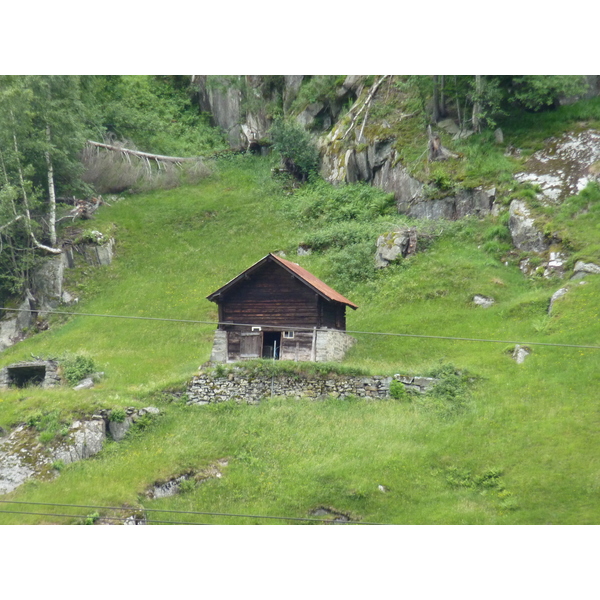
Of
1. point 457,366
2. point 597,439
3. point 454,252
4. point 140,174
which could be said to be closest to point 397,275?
point 454,252

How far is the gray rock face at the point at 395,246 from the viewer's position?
50812 millimetres

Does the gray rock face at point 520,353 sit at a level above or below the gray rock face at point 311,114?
below

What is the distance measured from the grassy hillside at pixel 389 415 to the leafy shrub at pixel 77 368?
4.28 feet

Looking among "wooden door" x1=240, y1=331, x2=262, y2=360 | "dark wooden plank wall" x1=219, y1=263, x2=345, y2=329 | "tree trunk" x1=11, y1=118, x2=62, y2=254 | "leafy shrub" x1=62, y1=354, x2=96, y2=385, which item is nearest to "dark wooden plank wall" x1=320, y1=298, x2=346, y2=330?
"dark wooden plank wall" x1=219, y1=263, x2=345, y2=329

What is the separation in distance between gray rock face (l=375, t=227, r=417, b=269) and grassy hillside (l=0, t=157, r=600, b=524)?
1.05m

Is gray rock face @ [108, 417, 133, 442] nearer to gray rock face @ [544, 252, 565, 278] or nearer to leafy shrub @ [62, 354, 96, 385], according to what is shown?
leafy shrub @ [62, 354, 96, 385]

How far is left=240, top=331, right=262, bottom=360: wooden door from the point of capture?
1529 inches

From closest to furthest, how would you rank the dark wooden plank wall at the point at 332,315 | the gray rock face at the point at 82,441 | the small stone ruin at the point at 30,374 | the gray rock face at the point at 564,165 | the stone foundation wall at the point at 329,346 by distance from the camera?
the gray rock face at the point at 82,441, the stone foundation wall at the point at 329,346, the small stone ruin at the point at 30,374, the dark wooden plank wall at the point at 332,315, the gray rock face at the point at 564,165

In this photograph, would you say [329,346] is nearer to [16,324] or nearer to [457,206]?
[457,206]

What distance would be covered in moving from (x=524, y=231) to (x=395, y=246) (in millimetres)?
8662

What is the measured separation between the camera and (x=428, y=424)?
32406 millimetres

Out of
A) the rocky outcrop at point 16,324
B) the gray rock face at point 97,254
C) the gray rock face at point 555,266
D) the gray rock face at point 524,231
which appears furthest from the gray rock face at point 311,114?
the rocky outcrop at point 16,324

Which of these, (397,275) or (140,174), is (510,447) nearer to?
(397,275)

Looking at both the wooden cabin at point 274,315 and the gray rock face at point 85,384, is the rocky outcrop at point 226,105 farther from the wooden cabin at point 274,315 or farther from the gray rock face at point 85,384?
the gray rock face at point 85,384
